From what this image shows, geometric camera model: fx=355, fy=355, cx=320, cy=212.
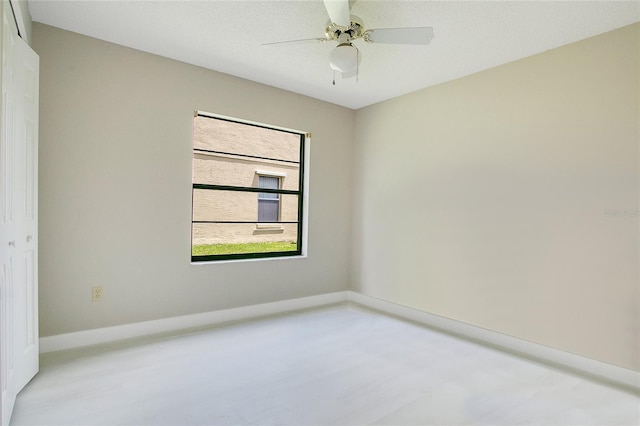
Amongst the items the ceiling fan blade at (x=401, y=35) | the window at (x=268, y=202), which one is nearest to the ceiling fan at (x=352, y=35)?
the ceiling fan blade at (x=401, y=35)

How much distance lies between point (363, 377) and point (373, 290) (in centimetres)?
188

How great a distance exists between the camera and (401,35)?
7.26ft

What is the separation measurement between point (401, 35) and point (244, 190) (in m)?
2.28

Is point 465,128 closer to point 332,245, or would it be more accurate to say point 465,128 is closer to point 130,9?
point 332,245

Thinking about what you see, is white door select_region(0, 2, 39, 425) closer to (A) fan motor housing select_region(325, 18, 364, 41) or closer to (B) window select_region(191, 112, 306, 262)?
(B) window select_region(191, 112, 306, 262)

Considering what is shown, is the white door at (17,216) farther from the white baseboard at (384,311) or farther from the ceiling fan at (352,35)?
the ceiling fan at (352,35)

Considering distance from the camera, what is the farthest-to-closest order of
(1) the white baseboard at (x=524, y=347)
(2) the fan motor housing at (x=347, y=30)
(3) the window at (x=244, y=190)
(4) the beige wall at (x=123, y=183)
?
(3) the window at (x=244, y=190) < (4) the beige wall at (x=123, y=183) < (1) the white baseboard at (x=524, y=347) < (2) the fan motor housing at (x=347, y=30)

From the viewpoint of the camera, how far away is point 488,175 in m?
3.26

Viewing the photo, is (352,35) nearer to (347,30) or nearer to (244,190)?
(347,30)

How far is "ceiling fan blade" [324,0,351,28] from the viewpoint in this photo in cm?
195

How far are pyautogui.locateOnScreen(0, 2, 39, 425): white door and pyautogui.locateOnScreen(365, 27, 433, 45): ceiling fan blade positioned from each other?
1.95m

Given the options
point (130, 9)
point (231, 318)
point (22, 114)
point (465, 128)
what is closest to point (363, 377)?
point (231, 318)

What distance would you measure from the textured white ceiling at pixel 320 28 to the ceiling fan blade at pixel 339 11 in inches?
10.4

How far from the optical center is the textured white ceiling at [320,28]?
2.33 metres
